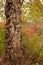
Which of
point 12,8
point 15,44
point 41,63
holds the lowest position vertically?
point 41,63

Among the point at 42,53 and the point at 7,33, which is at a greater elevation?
the point at 7,33

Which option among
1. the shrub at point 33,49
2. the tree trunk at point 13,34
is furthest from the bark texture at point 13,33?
the shrub at point 33,49

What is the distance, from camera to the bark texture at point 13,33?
676 cm

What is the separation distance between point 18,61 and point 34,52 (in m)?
1.31

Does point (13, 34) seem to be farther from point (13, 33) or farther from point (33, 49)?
point (33, 49)

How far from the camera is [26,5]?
8.44 meters

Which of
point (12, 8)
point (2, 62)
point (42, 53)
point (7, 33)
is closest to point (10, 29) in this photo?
point (7, 33)

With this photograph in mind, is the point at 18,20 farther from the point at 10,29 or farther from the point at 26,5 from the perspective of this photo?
the point at 26,5

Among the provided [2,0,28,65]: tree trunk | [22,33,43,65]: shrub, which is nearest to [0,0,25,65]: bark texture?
[2,0,28,65]: tree trunk

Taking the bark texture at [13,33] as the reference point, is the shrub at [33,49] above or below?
below

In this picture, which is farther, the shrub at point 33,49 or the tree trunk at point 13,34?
the shrub at point 33,49

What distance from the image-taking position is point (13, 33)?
6.77 m

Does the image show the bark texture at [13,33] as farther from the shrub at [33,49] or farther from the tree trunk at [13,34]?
the shrub at [33,49]

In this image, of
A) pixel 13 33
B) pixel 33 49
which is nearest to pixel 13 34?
pixel 13 33
